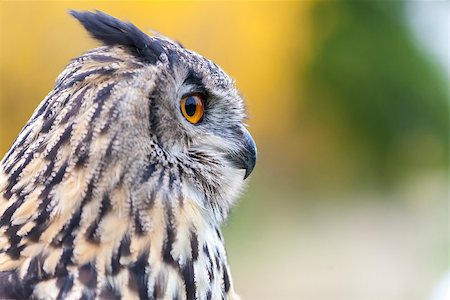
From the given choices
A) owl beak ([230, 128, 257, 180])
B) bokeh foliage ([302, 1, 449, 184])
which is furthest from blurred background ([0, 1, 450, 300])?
owl beak ([230, 128, 257, 180])

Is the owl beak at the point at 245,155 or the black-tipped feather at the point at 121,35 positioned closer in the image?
the black-tipped feather at the point at 121,35

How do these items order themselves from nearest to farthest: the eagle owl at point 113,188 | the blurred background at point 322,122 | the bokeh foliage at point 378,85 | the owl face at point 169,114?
the eagle owl at point 113,188
the owl face at point 169,114
the blurred background at point 322,122
the bokeh foliage at point 378,85

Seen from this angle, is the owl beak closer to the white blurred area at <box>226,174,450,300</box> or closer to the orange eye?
the orange eye

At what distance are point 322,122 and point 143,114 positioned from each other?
13729mm

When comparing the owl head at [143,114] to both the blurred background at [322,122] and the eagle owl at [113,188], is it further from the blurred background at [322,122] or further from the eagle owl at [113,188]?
the blurred background at [322,122]

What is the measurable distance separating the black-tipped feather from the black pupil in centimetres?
15

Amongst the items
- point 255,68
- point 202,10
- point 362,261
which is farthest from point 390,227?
point 202,10

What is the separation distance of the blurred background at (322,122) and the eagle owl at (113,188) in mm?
7538

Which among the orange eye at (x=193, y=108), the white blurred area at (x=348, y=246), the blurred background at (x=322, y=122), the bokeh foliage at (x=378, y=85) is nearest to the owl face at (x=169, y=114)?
the orange eye at (x=193, y=108)

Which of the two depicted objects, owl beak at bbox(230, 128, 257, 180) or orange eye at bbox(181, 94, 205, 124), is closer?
orange eye at bbox(181, 94, 205, 124)

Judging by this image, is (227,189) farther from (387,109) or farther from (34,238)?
(387,109)

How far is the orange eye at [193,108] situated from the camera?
6.15 ft

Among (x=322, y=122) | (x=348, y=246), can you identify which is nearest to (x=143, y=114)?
(x=348, y=246)

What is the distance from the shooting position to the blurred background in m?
10.3
